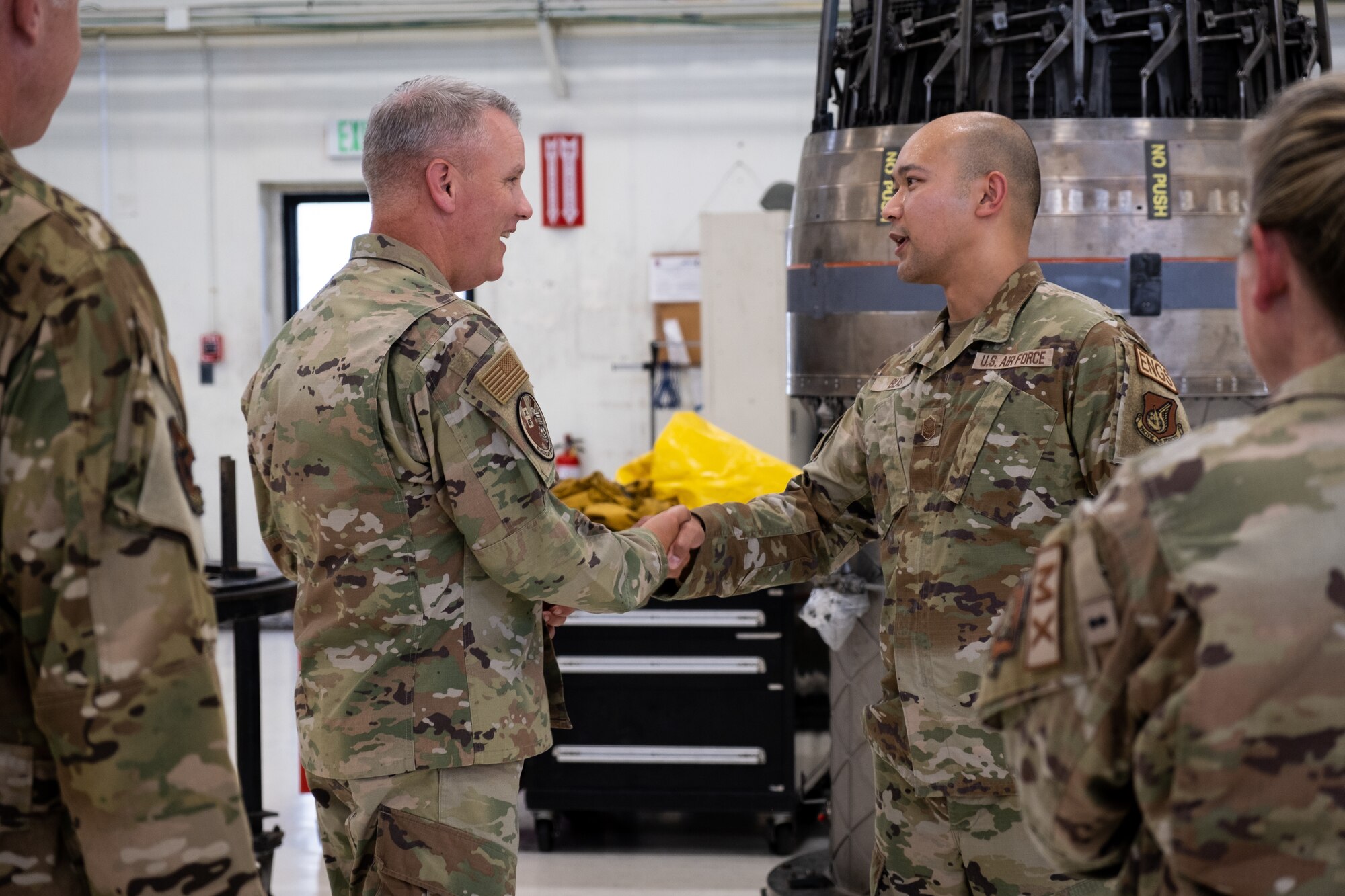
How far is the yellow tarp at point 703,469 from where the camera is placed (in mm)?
3766

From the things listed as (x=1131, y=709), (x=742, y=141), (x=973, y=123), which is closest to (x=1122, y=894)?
(x=1131, y=709)

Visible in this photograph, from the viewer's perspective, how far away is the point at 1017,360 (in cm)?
207

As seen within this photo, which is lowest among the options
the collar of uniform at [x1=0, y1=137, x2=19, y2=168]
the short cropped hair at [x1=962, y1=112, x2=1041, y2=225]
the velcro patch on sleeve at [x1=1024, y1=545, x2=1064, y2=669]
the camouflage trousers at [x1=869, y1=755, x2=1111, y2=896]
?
the camouflage trousers at [x1=869, y1=755, x2=1111, y2=896]

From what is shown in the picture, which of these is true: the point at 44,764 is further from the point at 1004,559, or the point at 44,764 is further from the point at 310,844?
the point at 310,844

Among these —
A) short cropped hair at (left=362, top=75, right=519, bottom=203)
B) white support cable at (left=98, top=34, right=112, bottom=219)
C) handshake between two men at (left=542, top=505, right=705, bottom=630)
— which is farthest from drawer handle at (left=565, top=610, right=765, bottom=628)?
white support cable at (left=98, top=34, right=112, bottom=219)

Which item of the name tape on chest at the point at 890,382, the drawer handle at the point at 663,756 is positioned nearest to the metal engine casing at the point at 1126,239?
the name tape on chest at the point at 890,382

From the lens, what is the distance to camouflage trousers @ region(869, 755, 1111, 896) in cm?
194

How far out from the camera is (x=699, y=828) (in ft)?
14.3

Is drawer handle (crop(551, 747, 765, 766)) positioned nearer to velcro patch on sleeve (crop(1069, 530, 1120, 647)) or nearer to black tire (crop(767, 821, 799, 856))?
black tire (crop(767, 821, 799, 856))

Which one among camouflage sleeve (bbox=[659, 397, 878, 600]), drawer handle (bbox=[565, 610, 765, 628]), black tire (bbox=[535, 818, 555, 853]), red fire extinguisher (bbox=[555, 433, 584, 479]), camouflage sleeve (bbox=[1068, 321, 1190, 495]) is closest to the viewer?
camouflage sleeve (bbox=[1068, 321, 1190, 495])

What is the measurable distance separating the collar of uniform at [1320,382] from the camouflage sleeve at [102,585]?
3.03 ft

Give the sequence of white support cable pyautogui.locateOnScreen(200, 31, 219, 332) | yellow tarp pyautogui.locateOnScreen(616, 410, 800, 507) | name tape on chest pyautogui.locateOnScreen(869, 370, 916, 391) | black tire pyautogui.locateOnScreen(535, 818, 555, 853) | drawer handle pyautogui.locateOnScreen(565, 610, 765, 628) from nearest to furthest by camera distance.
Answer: name tape on chest pyautogui.locateOnScreen(869, 370, 916, 391) < yellow tarp pyautogui.locateOnScreen(616, 410, 800, 507) < drawer handle pyautogui.locateOnScreen(565, 610, 765, 628) < black tire pyautogui.locateOnScreen(535, 818, 555, 853) < white support cable pyautogui.locateOnScreen(200, 31, 219, 332)

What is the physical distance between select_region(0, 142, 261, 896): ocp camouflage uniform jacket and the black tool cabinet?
2.97 meters

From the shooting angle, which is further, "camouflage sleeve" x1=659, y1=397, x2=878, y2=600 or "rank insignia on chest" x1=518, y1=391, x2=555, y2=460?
"camouflage sleeve" x1=659, y1=397, x2=878, y2=600
